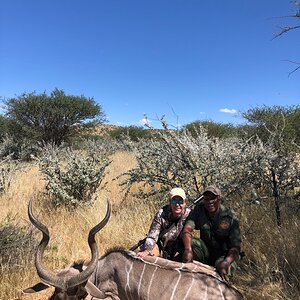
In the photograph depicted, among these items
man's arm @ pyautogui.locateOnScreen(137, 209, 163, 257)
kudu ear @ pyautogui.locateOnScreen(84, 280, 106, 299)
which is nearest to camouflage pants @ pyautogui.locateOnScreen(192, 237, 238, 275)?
man's arm @ pyautogui.locateOnScreen(137, 209, 163, 257)

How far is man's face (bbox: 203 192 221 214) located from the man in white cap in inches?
10.5

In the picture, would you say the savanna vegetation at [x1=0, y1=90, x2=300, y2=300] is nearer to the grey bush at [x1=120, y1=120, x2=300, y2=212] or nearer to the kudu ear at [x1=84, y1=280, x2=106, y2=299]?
the grey bush at [x1=120, y1=120, x2=300, y2=212]

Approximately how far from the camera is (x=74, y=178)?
23.7 feet

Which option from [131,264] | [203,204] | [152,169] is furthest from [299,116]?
[131,264]

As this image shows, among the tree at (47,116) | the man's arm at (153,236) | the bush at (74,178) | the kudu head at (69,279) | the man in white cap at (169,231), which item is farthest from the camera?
the tree at (47,116)

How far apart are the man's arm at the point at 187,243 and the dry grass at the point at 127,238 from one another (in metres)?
0.63

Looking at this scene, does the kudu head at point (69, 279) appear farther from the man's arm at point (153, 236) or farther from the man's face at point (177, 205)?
the man's face at point (177, 205)

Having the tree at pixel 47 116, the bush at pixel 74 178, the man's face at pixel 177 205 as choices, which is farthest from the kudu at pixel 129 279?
the tree at pixel 47 116

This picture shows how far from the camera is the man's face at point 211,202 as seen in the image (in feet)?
12.1

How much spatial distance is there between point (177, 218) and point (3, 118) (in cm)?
1719

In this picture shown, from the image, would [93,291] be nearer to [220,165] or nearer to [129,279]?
[129,279]

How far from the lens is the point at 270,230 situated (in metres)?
4.65

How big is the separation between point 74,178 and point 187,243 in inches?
159

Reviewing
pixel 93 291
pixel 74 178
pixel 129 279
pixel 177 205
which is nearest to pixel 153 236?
pixel 177 205
